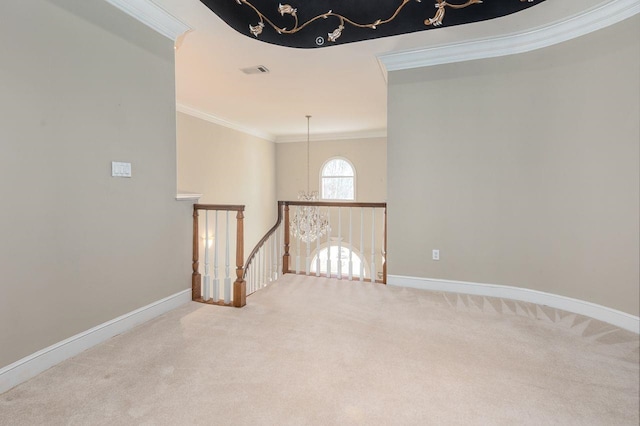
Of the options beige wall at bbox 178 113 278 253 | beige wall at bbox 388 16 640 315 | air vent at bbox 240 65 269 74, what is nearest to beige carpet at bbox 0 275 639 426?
beige wall at bbox 388 16 640 315

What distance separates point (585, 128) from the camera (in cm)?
245

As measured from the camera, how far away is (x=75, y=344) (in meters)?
1.91

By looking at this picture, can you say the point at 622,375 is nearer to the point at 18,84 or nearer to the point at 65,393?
the point at 65,393

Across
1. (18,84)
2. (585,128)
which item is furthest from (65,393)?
(585,128)

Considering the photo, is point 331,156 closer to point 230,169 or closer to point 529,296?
point 230,169

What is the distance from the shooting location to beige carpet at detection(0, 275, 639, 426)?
141 cm

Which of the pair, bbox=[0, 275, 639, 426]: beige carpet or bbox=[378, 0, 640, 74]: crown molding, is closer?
bbox=[0, 275, 639, 426]: beige carpet

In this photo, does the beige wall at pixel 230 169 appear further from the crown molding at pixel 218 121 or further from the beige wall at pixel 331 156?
the beige wall at pixel 331 156

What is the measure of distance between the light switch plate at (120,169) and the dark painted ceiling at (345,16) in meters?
1.36

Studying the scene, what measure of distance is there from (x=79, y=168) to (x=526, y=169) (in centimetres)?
353

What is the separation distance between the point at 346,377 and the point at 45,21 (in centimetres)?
259

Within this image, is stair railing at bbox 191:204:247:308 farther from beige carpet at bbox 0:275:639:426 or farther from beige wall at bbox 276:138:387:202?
beige wall at bbox 276:138:387:202

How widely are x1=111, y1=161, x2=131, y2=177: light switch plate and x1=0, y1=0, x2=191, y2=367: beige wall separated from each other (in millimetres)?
37

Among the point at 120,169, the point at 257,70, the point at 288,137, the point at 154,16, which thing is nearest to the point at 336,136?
the point at 288,137
